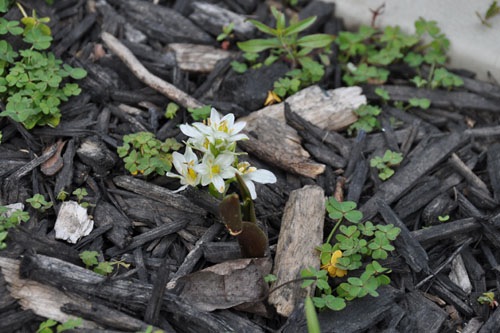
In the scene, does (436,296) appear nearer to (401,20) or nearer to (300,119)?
(300,119)

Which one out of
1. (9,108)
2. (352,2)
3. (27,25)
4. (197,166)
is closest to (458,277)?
(197,166)

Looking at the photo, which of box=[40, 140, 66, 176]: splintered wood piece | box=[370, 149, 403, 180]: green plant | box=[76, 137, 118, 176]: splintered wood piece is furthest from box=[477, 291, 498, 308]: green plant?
box=[40, 140, 66, 176]: splintered wood piece

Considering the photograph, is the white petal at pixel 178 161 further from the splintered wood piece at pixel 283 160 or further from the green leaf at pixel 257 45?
the green leaf at pixel 257 45

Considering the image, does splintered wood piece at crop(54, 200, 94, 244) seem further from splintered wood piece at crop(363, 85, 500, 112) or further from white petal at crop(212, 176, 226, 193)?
splintered wood piece at crop(363, 85, 500, 112)

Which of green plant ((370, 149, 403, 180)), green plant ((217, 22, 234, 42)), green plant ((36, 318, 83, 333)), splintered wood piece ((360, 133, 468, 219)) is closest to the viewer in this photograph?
green plant ((36, 318, 83, 333))

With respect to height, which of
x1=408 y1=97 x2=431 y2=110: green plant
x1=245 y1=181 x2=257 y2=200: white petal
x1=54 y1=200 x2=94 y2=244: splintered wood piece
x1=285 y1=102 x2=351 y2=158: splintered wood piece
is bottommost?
x1=54 y1=200 x2=94 y2=244: splintered wood piece

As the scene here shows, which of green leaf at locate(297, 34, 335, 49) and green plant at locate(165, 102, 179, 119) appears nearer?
green plant at locate(165, 102, 179, 119)

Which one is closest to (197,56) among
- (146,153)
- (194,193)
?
(146,153)
